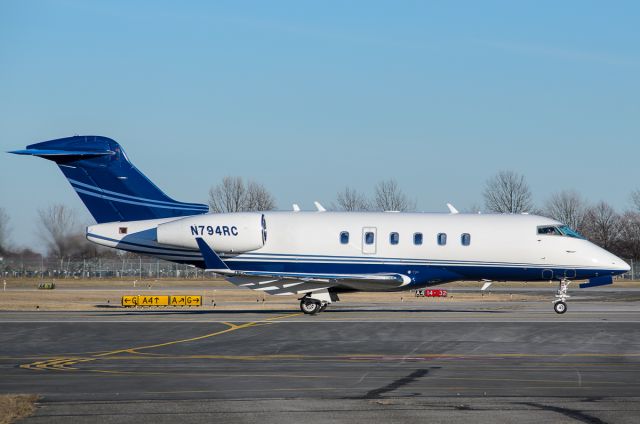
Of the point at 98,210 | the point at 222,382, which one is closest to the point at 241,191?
the point at 98,210

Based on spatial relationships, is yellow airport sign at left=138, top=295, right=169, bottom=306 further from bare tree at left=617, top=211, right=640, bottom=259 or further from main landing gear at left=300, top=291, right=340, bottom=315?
bare tree at left=617, top=211, right=640, bottom=259

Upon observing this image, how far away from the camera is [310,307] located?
3894 centimetres

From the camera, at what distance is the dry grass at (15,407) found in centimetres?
1454

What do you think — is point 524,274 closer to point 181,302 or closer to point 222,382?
point 181,302

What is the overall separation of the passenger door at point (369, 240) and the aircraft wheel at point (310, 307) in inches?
116

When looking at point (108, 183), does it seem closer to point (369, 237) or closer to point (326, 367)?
point (369, 237)

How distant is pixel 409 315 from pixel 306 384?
1974 cm

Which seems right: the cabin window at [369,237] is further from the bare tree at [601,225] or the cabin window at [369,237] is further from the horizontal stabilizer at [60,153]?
the bare tree at [601,225]

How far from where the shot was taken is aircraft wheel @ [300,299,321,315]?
1532 inches

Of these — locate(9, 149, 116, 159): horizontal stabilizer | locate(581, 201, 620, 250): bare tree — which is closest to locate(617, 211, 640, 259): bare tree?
locate(581, 201, 620, 250): bare tree

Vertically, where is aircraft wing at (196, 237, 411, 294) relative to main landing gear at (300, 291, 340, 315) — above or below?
above

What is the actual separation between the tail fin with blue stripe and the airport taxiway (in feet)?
15.9

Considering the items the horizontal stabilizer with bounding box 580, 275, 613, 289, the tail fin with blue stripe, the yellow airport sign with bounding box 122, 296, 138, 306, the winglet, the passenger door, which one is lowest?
the yellow airport sign with bounding box 122, 296, 138, 306

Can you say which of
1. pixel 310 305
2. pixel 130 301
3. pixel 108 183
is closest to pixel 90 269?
pixel 130 301
